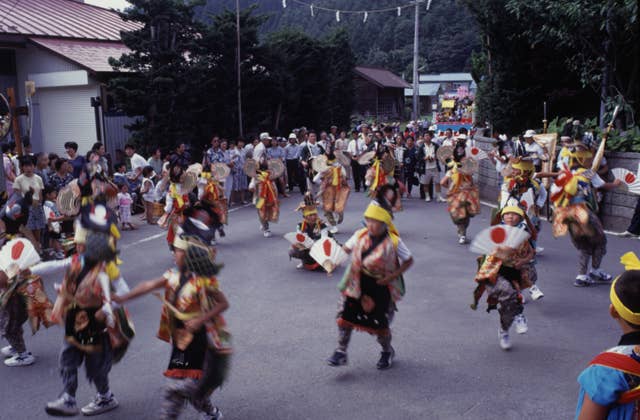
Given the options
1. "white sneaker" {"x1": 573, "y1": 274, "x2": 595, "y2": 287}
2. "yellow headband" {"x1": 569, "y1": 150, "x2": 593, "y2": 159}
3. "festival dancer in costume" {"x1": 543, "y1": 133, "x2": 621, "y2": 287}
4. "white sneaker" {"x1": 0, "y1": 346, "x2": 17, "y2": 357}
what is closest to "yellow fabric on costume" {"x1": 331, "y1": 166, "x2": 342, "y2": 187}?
"festival dancer in costume" {"x1": 543, "y1": 133, "x2": 621, "y2": 287}

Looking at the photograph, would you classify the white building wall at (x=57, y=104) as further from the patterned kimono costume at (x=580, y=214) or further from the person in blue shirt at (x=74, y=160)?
the patterned kimono costume at (x=580, y=214)

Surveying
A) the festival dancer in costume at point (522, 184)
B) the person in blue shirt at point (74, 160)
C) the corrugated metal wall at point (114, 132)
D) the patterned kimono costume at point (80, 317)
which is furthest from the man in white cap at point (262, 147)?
the patterned kimono costume at point (80, 317)

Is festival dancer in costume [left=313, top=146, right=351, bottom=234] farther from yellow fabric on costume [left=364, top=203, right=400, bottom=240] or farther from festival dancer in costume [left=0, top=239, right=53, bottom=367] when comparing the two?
festival dancer in costume [left=0, top=239, right=53, bottom=367]

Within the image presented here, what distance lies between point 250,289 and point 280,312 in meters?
1.10

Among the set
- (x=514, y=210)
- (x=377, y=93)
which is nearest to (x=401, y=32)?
(x=377, y=93)

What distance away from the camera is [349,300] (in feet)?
17.5

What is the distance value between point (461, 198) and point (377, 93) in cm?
3501

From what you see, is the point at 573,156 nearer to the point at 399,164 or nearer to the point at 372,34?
the point at 399,164

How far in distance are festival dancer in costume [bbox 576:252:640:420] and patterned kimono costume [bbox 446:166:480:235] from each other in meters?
8.06

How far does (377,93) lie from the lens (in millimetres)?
44500

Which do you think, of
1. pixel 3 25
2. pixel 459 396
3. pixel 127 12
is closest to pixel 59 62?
pixel 3 25

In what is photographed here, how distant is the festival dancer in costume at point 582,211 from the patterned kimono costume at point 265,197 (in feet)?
17.0

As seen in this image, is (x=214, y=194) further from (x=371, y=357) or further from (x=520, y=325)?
(x=520, y=325)

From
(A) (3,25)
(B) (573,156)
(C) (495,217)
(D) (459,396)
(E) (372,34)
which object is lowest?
(D) (459,396)
